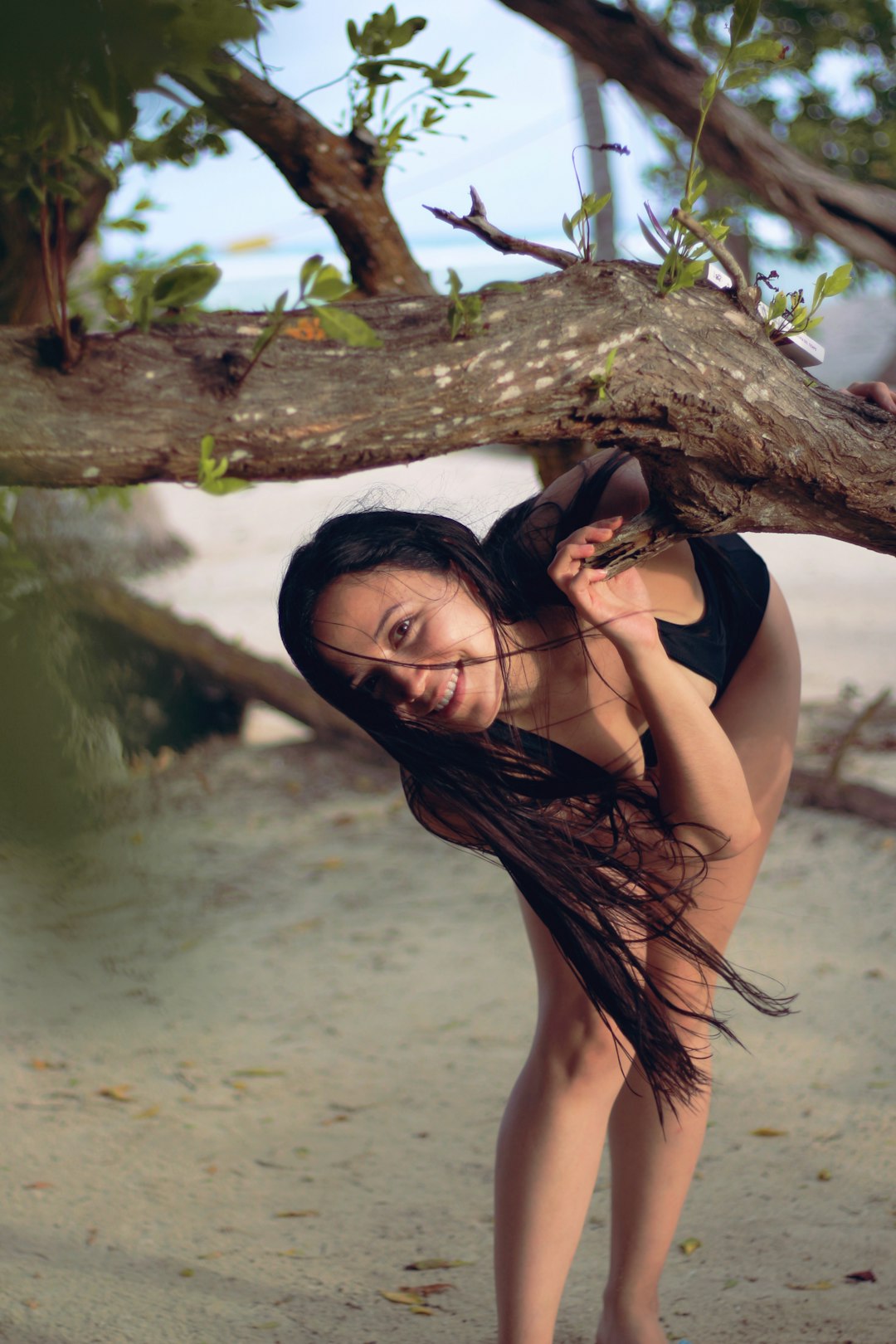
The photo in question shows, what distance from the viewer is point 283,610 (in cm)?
181

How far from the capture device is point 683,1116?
6.62 feet

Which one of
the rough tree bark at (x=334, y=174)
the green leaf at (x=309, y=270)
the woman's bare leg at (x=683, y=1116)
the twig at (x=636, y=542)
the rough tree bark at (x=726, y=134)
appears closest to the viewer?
the green leaf at (x=309, y=270)

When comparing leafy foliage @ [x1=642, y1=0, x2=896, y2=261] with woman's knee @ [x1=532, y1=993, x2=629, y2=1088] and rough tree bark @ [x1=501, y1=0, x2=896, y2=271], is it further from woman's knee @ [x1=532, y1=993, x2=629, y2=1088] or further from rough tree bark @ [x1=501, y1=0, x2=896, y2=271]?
woman's knee @ [x1=532, y1=993, x2=629, y2=1088]

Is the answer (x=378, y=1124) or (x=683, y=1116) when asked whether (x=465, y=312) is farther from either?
(x=378, y=1124)

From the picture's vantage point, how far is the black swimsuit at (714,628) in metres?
1.86

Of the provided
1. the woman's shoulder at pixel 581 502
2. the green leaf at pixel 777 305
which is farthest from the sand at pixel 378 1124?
the green leaf at pixel 777 305

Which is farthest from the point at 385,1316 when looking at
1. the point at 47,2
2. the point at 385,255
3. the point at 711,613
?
the point at 47,2

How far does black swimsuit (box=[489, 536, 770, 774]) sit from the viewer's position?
73.3 inches

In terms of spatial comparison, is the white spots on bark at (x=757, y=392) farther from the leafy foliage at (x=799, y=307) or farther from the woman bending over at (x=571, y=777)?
the woman bending over at (x=571, y=777)

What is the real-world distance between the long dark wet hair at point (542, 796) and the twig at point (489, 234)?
1.56ft

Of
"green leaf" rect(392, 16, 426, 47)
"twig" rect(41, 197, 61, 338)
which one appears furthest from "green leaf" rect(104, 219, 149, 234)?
"twig" rect(41, 197, 61, 338)

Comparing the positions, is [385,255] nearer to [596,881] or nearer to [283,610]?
[283,610]

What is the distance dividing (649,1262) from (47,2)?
213 cm

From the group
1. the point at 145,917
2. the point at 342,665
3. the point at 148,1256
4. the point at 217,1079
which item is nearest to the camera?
the point at 145,917
